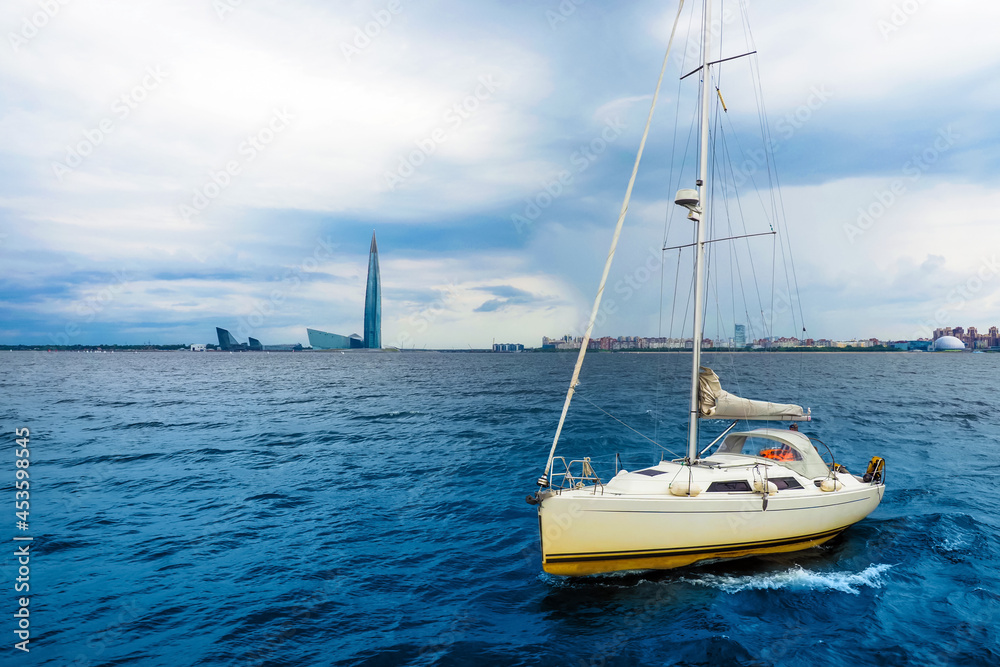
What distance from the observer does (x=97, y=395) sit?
59.8 meters

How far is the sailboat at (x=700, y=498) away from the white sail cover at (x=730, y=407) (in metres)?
0.03

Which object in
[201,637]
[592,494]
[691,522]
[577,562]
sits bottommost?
[201,637]

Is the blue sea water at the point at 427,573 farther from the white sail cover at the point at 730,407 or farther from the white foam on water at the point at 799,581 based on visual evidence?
the white sail cover at the point at 730,407

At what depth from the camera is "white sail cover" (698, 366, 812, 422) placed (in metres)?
14.8

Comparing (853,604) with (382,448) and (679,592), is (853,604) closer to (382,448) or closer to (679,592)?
(679,592)

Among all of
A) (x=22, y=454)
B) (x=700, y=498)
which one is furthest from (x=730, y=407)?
(x=22, y=454)

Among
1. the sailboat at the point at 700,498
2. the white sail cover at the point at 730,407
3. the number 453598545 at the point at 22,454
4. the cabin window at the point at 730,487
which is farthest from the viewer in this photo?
the number 453598545 at the point at 22,454

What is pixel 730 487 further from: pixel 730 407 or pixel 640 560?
pixel 640 560

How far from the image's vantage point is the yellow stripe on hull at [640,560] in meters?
12.1

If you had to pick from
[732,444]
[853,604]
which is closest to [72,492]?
[732,444]

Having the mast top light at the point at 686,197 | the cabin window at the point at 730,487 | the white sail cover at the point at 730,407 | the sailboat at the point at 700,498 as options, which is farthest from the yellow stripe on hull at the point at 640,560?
the mast top light at the point at 686,197

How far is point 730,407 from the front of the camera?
581 inches

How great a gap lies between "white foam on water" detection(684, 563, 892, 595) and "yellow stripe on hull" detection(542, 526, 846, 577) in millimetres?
569

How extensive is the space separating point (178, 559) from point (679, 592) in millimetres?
14620
